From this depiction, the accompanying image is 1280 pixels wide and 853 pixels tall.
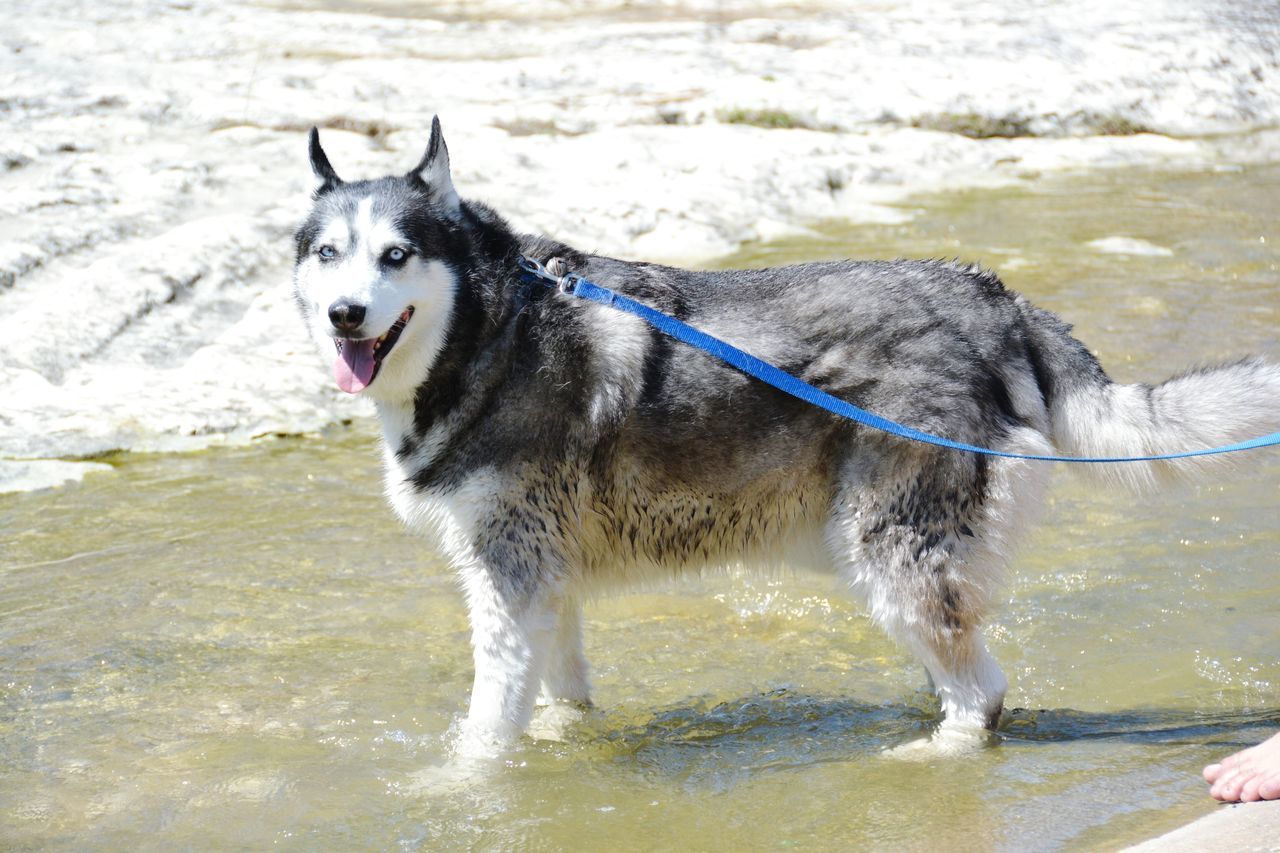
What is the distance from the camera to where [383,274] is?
14.0ft

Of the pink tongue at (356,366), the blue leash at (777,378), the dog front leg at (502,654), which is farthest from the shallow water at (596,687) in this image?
the pink tongue at (356,366)

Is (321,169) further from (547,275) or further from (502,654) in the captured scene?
(502,654)

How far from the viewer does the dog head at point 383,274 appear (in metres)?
4.21

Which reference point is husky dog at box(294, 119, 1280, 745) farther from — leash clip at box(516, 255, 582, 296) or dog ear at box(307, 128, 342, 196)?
dog ear at box(307, 128, 342, 196)

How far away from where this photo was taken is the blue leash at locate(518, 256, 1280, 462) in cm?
421

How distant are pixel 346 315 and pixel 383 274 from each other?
0.78 ft

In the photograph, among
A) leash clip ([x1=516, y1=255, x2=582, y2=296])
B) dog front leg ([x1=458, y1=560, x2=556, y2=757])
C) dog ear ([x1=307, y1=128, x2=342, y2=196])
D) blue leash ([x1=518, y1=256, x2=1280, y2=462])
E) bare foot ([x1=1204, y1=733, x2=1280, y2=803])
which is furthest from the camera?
dog ear ([x1=307, y1=128, x2=342, y2=196])

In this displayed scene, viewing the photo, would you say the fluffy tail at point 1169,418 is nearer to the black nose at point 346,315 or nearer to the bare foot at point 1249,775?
the bare foot at point 1249,775

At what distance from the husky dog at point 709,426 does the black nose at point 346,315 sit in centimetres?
11

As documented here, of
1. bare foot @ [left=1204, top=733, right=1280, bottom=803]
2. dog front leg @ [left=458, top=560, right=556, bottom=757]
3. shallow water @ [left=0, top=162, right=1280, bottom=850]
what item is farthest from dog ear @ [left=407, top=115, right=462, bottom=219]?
bare foot @ [left=1204, top=733, right=1280, bottom=803]

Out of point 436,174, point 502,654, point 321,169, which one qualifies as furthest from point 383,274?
point 502,654

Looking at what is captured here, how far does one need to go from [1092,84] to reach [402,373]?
39.9 ft

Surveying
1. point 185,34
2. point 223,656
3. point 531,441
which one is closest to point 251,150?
point 185,34

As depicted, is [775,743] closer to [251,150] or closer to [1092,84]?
[251,150]
